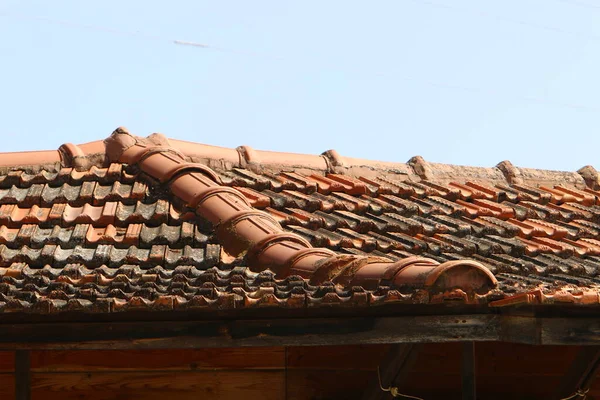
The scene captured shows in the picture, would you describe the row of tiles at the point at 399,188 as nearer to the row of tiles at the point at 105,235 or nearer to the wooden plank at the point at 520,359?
the row of tiles at the point at 105,235

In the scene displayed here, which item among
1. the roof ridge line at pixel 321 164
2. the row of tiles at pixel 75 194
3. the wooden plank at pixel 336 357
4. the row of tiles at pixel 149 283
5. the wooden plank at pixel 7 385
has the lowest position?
the wooden plank at pixel 7 385

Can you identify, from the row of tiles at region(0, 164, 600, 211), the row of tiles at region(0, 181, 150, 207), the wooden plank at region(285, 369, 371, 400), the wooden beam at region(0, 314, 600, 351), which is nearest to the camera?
the wooden beam at region(0, 314, 600, 351)

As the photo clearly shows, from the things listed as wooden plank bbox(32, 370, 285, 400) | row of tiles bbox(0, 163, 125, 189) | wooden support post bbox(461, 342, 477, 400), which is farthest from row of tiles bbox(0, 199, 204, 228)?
wooden support post bbox(461, 342, 477, 400)

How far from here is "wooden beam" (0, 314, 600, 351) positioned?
17.1ft

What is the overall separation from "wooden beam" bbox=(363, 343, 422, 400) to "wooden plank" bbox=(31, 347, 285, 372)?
2.73ft

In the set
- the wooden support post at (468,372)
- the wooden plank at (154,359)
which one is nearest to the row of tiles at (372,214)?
the wooden plank at (154,359)

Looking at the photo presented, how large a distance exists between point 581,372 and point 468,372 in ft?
2.54

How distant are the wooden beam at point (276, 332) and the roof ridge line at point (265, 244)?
0.25 m

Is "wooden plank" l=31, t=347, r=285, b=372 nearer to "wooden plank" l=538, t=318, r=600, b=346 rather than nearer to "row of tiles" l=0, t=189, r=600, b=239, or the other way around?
"row of tiles" l=0, t=189, r=600, b=239

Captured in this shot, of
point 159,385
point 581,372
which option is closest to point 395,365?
point 581,372

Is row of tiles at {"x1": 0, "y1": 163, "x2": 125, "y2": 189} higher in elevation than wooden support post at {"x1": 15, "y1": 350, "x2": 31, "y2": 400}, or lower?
higher

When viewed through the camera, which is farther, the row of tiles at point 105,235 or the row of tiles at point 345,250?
the row of tiles at point 105,235

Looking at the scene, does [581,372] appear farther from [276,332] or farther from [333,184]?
[333,184]

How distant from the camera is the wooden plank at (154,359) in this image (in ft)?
20.5
